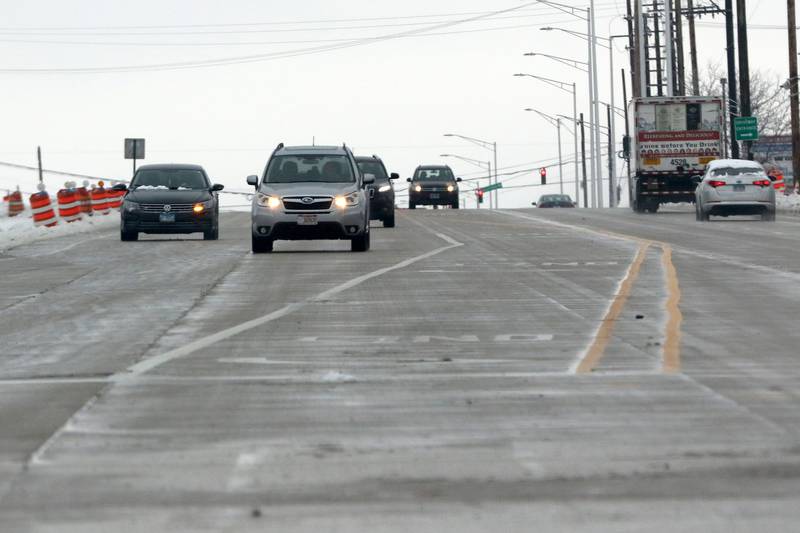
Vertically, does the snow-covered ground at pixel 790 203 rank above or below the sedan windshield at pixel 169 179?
below

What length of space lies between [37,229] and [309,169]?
Answer: 14.7 metres

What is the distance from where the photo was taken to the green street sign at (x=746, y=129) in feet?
208

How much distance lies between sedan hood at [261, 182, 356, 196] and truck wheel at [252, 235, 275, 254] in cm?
81

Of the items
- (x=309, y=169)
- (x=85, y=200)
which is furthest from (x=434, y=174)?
(x=309, y=169)

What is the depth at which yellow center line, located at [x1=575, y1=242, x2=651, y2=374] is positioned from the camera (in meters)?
11.9

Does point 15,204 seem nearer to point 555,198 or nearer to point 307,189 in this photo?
point 307,189

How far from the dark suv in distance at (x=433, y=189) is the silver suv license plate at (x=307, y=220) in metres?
39.6

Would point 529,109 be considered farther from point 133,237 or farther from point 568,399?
point 568,399

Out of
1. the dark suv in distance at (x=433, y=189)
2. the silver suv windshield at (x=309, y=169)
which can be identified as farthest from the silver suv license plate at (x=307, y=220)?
the dark suv in distance at (x=433, y=189)

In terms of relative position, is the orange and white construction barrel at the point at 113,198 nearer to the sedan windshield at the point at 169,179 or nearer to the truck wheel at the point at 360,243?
the sedan windshield at the point at 169,179

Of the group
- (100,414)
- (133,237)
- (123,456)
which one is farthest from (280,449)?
(133,237)

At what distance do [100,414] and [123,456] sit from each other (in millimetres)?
1531

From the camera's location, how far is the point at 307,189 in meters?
29.0

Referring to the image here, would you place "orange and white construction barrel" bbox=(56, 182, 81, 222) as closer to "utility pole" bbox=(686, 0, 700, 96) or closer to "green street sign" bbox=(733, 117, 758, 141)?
"green street sign" bbox=(733, 117, 758, 141)
